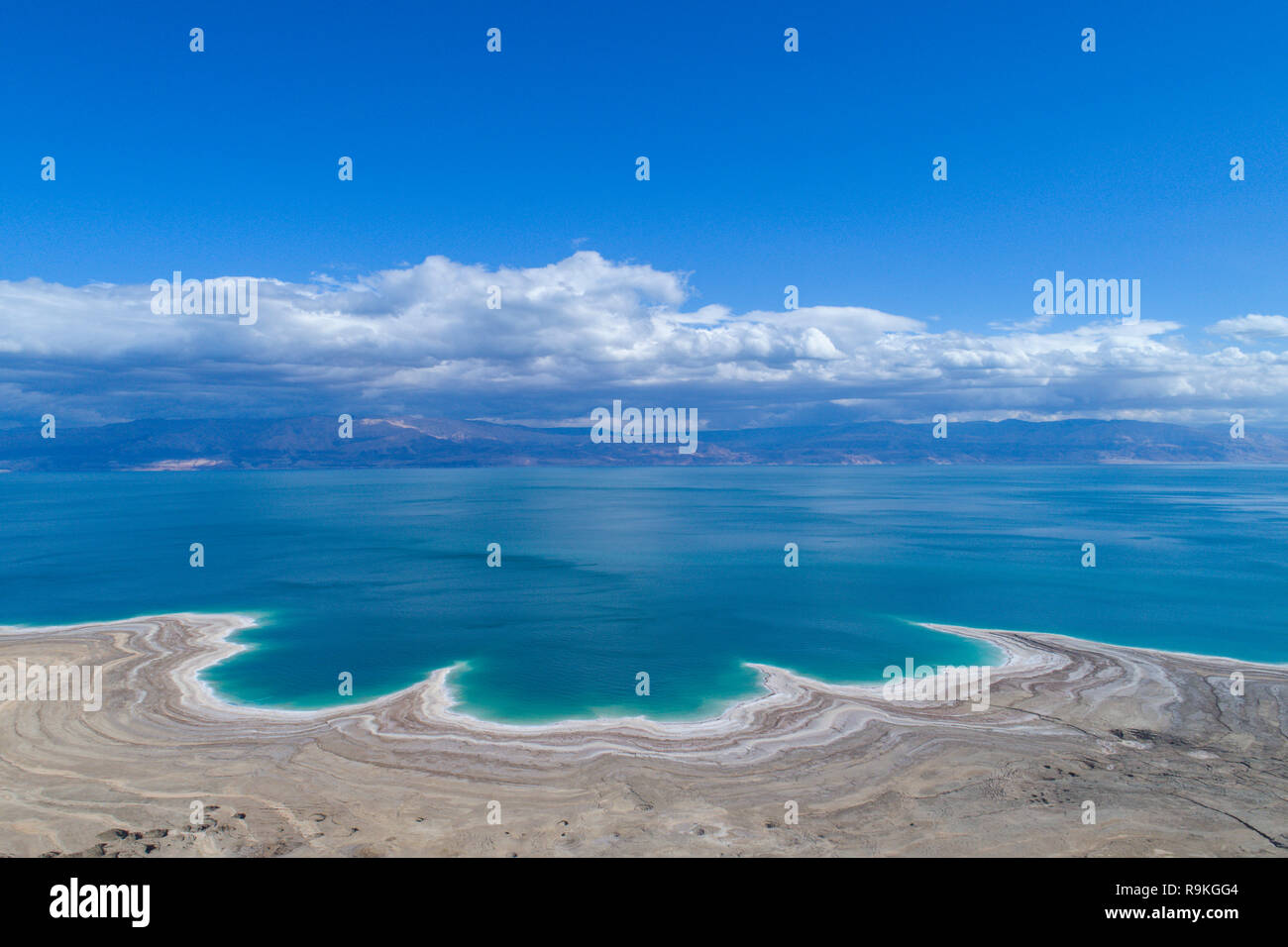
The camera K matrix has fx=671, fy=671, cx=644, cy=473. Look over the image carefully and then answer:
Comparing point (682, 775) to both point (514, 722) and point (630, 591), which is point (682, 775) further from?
point (630, 591)

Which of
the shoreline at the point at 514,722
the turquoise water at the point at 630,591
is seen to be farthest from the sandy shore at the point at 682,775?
the turquoise water at the point at 630,591

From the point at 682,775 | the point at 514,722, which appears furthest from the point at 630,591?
the point at 682,775

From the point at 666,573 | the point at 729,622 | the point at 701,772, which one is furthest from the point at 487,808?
the point at 666,573

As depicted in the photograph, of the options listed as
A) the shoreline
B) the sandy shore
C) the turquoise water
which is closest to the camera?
the sandy shore

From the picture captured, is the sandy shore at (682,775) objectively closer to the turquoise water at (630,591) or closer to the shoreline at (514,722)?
the shoreline at (514,722)

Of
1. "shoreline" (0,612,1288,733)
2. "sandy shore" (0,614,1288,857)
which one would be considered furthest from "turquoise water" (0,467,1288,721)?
"sandy shore" (0,614,1288,857)

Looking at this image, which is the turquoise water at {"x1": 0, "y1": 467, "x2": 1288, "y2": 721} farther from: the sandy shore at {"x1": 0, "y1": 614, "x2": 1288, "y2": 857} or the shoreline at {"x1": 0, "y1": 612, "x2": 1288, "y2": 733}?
the sandy shore at {"x1": 0, "y1": 614, "x2": 1288, "y2": 857}

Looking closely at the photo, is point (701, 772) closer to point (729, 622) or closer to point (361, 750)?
point (361, 750)
